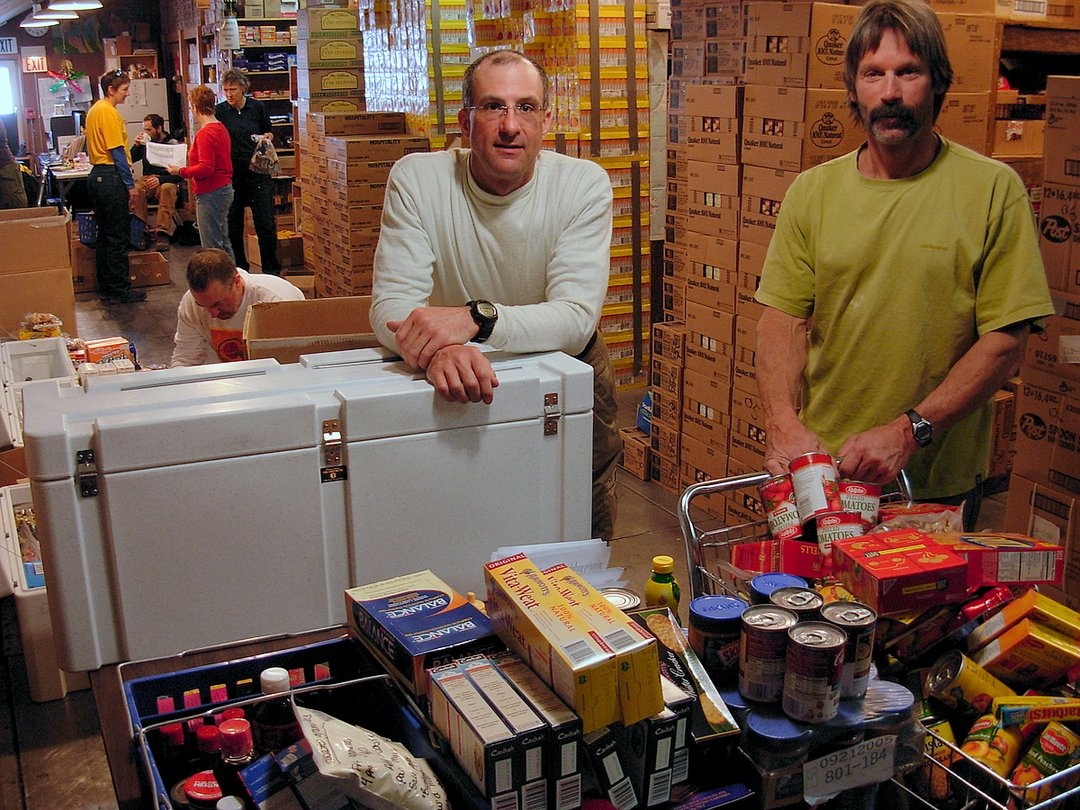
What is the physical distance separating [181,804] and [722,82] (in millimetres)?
3866

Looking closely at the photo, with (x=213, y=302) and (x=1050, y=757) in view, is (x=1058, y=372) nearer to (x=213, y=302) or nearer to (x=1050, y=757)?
(x=1050, y=757)

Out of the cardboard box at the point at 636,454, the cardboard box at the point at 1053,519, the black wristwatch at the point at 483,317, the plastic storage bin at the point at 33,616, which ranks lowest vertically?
→ the cardboard box at the point at 636,454

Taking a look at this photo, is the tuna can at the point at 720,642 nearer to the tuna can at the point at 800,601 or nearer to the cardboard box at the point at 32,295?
the tuna can at the point at 800,601

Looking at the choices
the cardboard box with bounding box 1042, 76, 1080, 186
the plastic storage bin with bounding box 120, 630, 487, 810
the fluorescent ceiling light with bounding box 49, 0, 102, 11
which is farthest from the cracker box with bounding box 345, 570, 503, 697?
the fluorescent ceiling light with bounding box 49, 0, 102, 11

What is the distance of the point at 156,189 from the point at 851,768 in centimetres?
1294

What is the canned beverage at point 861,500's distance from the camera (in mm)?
1656

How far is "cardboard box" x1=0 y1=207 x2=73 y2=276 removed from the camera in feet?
17.8

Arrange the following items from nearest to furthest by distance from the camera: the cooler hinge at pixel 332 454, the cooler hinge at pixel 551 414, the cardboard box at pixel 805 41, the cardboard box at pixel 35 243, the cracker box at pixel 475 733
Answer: the cracker box at pixel 475 733 → the cooler hinge at pixel 332 454 → the cooler hinge at pixel 551 414 → the cardboard box at pixel 805 41 → the cardboard box at pixel 35 243

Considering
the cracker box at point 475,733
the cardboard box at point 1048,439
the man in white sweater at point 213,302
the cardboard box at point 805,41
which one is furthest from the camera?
the man in white sweater at point 213,302

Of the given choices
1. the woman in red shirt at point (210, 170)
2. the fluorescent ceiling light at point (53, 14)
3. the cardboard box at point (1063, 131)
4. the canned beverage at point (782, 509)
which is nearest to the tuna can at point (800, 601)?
the canned beverage at point (782, 509)

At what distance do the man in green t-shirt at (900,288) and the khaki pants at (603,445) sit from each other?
387mm

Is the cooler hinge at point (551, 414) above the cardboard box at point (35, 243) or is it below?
above

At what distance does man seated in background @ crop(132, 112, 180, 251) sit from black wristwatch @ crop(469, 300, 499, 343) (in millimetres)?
10997

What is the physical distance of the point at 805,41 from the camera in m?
3.86
